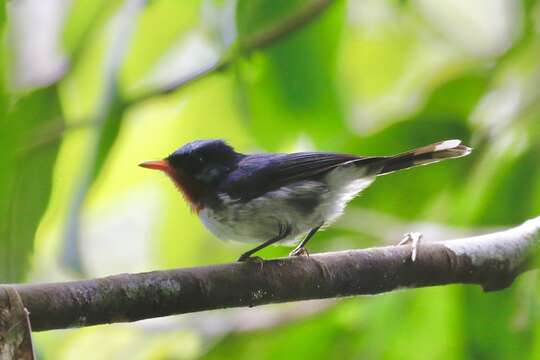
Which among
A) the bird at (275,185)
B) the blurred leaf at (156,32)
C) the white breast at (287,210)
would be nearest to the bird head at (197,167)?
the bird at (275,185)

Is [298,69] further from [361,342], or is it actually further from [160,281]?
[160,281]

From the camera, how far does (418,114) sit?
3.54 metres

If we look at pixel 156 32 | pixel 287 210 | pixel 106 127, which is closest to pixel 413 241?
pixel 287 210

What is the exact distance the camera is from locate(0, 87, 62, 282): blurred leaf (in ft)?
7.61

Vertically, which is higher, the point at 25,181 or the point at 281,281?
the point at 25,181

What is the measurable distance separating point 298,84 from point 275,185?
47cm

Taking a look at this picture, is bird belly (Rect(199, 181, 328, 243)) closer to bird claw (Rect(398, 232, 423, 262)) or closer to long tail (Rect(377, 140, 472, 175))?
long tail (Rect(377, 140, 472, 175))

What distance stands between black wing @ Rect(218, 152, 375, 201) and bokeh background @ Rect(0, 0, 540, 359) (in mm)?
197

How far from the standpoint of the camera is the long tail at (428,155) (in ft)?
9.75

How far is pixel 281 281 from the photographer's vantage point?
2.32m

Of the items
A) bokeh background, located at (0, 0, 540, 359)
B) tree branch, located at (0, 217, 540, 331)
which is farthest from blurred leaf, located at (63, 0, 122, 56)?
tree branch, located at (0, 217, 540, 331)

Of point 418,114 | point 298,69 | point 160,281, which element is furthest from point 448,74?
point 160,281

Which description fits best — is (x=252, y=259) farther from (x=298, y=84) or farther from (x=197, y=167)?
(x=298, y=84)

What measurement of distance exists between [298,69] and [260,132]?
0.29 m
